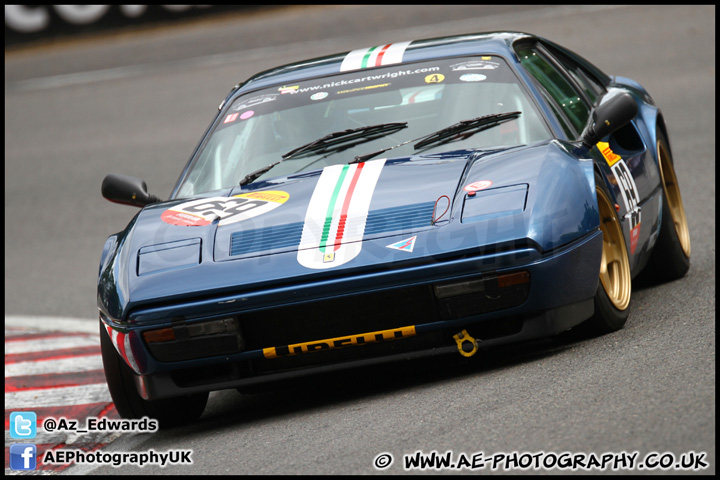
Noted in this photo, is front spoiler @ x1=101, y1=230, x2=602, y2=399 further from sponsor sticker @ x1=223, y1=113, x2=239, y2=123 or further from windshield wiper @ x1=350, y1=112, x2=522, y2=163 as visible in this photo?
sponsor sticker @ x1=223, y1=113, x2=239, y2=123

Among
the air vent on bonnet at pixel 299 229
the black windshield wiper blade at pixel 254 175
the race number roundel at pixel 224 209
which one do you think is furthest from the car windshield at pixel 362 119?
the air vent on bonnet at pixel 299 229

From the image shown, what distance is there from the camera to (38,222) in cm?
Answer: 1066

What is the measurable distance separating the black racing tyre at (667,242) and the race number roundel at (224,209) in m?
2.14

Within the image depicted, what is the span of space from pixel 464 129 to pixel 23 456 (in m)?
2.29

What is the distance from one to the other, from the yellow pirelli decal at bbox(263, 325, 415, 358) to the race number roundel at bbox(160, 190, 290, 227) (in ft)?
1.91

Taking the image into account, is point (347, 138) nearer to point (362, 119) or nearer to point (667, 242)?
point (362, 119)

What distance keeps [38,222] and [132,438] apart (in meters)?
6.67

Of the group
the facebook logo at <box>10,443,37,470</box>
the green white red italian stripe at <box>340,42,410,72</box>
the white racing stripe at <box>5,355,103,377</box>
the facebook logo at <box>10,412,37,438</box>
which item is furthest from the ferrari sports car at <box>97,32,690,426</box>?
the white racing stripe at <box>5,355,103,377</box>

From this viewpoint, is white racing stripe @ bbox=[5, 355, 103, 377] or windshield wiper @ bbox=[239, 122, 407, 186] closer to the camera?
windshield wiper @ bbox=[239, 122, 407, 186]

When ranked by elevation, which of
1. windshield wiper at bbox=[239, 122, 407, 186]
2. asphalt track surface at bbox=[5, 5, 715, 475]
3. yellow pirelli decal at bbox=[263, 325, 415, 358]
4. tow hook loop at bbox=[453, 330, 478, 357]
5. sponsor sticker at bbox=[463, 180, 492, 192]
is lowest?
A: asphalt track surface at bbox=[5, 5, 715, 475]

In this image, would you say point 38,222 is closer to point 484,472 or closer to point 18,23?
point 484,472

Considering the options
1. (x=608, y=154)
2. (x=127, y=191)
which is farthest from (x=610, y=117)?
(x=127, y=191)

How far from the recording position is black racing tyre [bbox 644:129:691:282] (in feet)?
18.1

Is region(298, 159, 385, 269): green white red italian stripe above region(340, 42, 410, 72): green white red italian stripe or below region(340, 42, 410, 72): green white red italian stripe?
below
